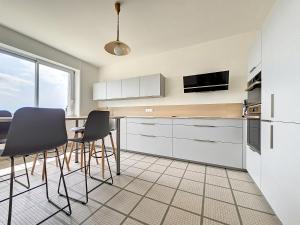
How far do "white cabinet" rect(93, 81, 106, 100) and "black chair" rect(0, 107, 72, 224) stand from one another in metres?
2.89

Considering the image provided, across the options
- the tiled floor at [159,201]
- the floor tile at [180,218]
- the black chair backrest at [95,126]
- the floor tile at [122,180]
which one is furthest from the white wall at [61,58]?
the floor tile at [180,218]

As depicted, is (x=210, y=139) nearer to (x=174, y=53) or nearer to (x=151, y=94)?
(x=151, y=94)

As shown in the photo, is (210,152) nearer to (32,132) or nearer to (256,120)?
(256,120)

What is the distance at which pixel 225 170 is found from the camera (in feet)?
7.33

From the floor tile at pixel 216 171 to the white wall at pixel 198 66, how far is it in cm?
136

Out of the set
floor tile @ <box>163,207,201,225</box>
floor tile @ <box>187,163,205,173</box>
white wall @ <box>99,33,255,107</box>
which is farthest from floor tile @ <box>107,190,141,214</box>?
white wall @ <box>99,33,255,107</box>

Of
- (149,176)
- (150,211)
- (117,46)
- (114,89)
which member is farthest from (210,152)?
(114,89)

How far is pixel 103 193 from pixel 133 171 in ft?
2.20

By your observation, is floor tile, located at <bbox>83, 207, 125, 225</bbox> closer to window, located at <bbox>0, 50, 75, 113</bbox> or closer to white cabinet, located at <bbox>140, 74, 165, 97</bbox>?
window, located at <bbox>0, 50, 75, 113</bbox>

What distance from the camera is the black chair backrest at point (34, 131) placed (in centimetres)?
91

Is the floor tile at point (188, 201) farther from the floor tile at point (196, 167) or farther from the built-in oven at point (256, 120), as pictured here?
the built-in oven at point (256, 120)

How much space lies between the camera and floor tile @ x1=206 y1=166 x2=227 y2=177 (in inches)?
82.0

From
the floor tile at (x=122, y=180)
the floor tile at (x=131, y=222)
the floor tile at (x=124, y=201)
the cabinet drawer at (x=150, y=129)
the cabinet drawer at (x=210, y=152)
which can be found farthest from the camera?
the cabinet drawer at (x=150, y=129)

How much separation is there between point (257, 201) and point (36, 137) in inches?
85.8
